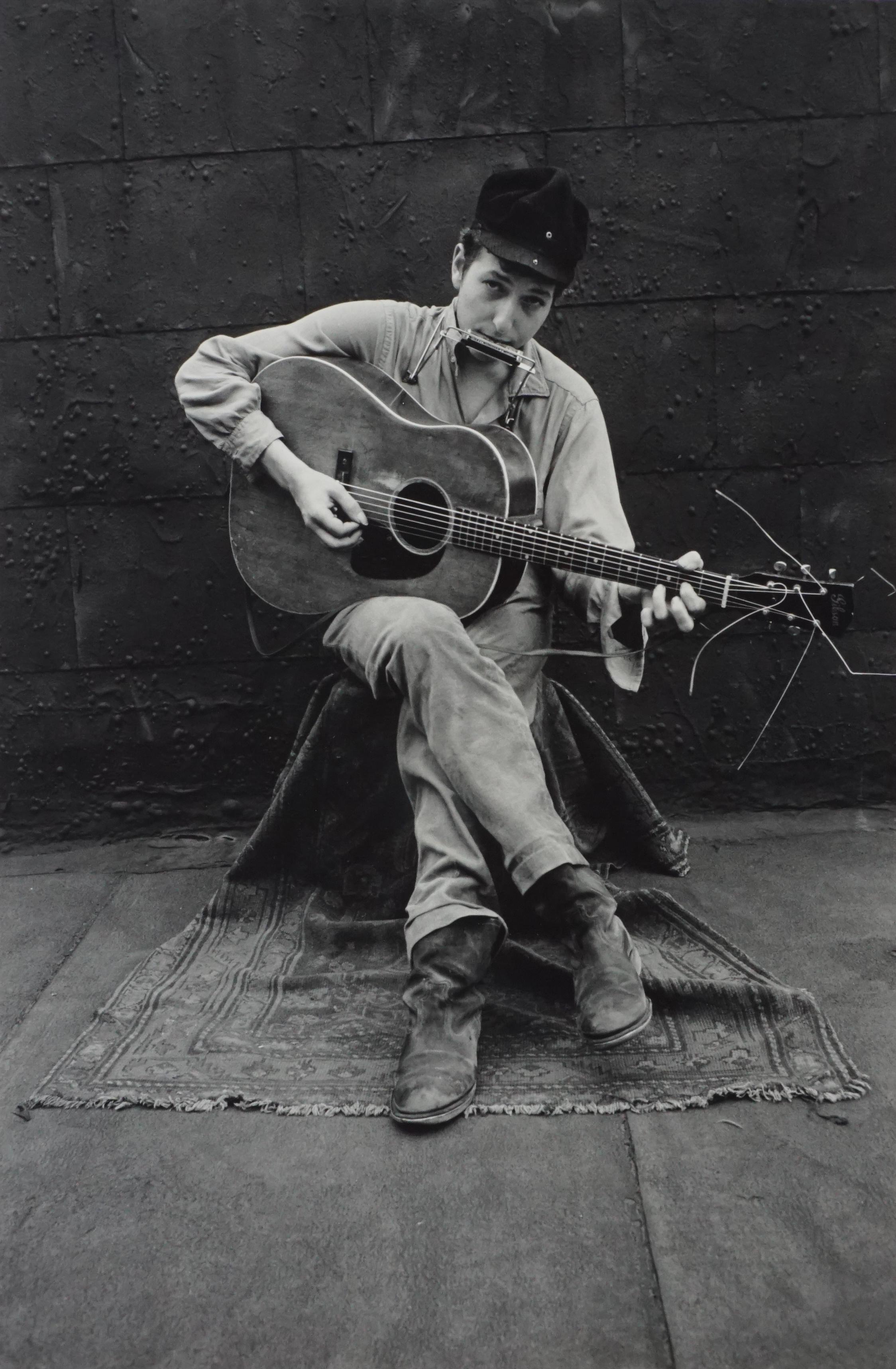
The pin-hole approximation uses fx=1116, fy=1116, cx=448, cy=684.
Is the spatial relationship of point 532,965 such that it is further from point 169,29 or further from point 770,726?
point 169,29

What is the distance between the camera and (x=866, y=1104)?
80.9 inches

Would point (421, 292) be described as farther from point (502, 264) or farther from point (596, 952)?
point (596, 952)

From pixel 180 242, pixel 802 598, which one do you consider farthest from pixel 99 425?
pixel 802 598

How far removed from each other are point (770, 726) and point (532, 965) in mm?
1477

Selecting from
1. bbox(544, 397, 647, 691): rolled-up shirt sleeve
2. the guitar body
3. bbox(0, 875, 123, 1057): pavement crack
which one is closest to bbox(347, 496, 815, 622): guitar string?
bbox(544, 397, 647, 691): rolled-up shirt sleeve

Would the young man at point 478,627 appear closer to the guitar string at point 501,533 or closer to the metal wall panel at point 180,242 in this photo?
the guitar string at point 501,533

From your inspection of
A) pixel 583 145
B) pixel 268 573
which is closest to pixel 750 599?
pixel 268 573

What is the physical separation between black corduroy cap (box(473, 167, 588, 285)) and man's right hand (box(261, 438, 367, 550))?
66cm

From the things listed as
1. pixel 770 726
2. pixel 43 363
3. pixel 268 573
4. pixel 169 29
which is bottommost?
pixel 770 726

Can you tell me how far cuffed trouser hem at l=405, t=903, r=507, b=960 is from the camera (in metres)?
2.27

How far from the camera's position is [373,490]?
2.62 meters

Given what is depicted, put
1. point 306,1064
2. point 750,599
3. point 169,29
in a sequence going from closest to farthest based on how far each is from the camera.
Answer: point 306,1064, point 750,599, point 169,29

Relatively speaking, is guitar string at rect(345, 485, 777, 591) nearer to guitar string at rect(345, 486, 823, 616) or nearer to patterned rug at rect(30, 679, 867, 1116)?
guitar string at rect(345, 486, 823, 616)

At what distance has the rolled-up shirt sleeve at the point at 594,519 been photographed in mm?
2697
